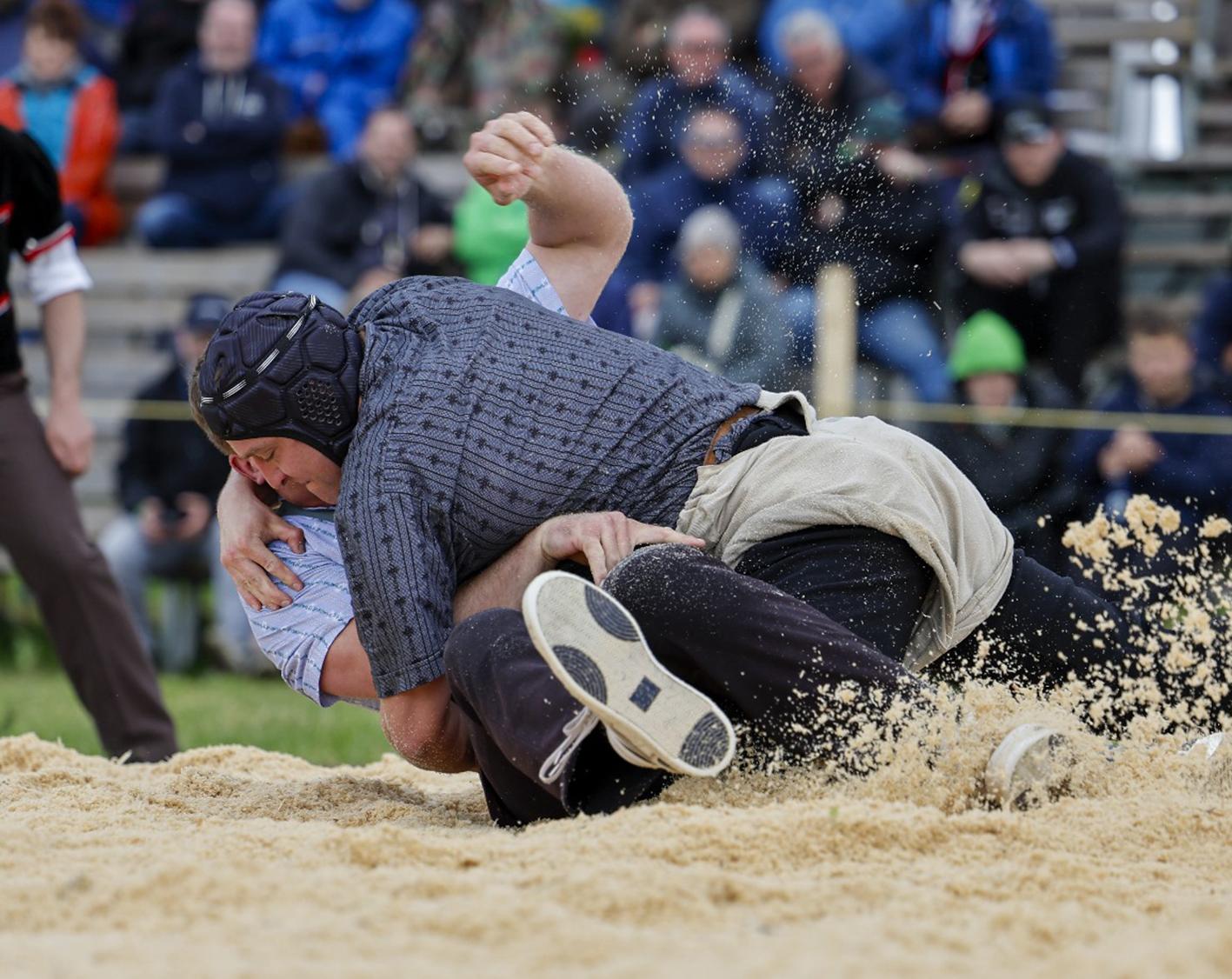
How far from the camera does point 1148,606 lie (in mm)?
3930

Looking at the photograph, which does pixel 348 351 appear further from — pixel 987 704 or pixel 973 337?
pixel 973 337

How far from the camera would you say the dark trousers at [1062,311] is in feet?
25.9

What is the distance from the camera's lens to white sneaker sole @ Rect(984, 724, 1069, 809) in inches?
123

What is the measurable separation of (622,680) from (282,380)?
1.06 metres

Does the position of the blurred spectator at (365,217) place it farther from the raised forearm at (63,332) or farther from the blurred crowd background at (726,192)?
the raised forearm at (63,332)

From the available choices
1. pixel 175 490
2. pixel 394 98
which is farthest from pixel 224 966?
pixel 394 98

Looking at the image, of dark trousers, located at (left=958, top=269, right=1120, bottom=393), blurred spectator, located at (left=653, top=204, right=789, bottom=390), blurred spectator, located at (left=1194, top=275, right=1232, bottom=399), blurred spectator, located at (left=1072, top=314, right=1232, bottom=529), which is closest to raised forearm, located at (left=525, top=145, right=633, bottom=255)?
blurred spectator, located at (left=653, top=204, right=789, bottom=390)

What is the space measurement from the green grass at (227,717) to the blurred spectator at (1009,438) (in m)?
2.55

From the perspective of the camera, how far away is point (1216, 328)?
7590mm

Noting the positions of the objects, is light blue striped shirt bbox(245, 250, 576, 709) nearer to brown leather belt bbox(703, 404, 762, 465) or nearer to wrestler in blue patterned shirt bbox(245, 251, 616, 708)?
wrestler in blue patterned shirt bbox(245, 251, 616, 708)

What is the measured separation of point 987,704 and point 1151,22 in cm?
761

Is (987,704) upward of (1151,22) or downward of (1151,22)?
downward

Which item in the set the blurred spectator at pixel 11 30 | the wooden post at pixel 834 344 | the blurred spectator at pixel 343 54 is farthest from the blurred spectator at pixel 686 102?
the blurred spectator at pixel 11 30

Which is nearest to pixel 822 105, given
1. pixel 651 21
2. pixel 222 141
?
pixel 651 21
